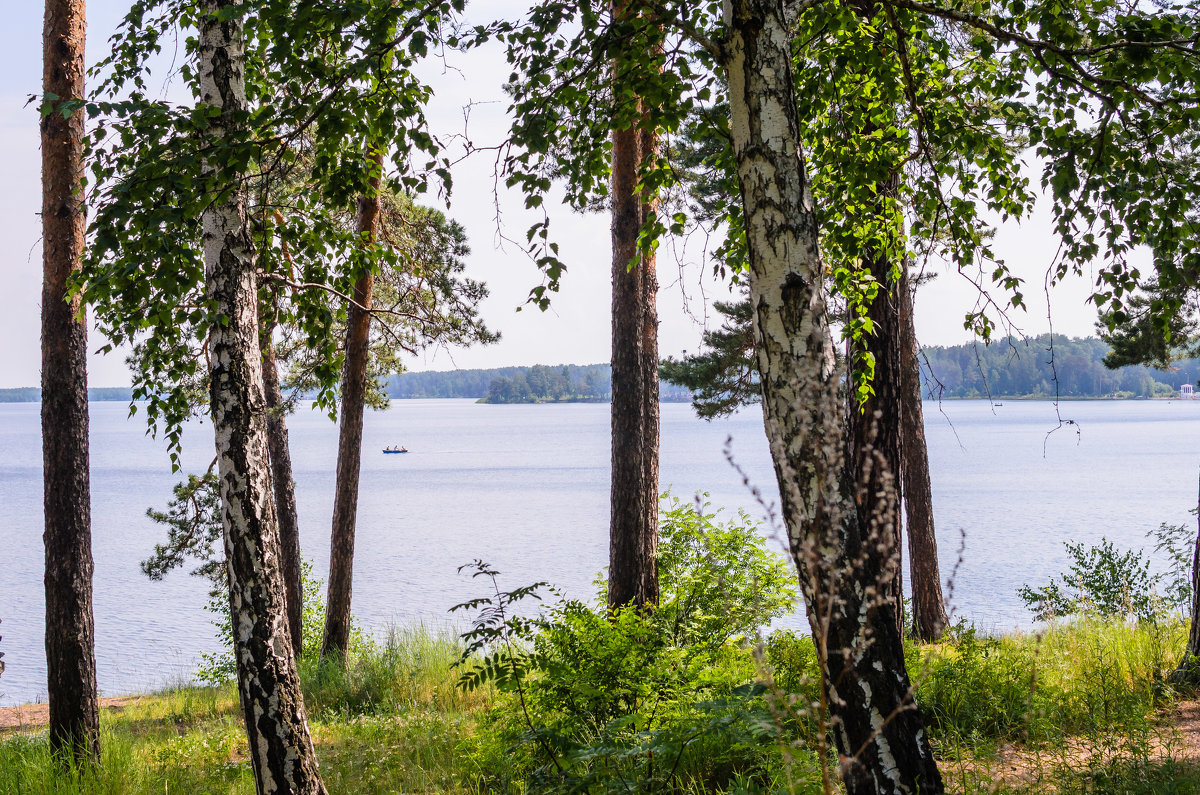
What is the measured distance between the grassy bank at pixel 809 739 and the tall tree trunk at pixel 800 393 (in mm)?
296

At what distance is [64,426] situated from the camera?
6184mm

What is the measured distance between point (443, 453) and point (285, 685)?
71.2m

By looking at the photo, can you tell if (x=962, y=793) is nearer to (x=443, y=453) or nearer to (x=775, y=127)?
(x=775, y=127)

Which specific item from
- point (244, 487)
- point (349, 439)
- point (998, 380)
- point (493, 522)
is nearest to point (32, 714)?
point (349, 439)

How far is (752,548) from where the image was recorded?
865 centimetres

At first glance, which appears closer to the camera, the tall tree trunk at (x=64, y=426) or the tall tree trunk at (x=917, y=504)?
the tall tree trunk at (x=64, y=426)

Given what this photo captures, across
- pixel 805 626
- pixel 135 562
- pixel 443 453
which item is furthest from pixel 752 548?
pixel 443 453

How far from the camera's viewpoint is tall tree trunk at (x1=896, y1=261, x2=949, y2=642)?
30.5 feet

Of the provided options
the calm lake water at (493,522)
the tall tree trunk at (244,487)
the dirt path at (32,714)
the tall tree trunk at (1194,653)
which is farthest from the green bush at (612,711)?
the dirt path at (32,714)

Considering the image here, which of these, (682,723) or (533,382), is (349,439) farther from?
(533,382)

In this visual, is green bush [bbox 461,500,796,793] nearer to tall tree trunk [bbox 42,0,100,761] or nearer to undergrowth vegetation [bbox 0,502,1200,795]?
undergrowth vegetation [bbox 0,502,1200,795]

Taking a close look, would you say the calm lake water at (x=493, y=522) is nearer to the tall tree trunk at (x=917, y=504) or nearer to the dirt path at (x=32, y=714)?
A: the dirt path at (x=32, y=714)

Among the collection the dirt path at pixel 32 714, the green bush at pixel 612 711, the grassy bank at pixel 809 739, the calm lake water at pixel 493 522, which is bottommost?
the calm lake water at pixel 493 522

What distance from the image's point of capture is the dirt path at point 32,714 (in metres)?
9.05
